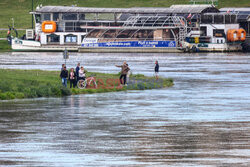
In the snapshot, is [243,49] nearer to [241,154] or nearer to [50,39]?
[50,39]

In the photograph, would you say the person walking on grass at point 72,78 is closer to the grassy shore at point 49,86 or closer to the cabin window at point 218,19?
the grassy shore at point 49,86

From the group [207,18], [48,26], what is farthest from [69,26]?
[207,18]

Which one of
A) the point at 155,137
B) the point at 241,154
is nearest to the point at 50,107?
the point at 155,137

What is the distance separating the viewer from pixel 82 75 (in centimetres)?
4359

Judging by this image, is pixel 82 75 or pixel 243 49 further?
pixel 243 49

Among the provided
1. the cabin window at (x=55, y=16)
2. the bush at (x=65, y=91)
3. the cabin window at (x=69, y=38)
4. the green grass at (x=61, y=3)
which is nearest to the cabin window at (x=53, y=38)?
the cabin window at (x=69, y=38)

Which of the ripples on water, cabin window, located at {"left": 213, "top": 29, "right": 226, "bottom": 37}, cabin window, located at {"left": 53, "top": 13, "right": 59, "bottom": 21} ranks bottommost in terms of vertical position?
the ripples on water

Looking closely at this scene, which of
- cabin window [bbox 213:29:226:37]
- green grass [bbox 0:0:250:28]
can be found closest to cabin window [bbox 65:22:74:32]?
cabin window [bbox 213:29:226:37]

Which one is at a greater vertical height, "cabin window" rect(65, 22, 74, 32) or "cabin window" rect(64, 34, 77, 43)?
"cabin window" rect(65, 22, 74, 32)

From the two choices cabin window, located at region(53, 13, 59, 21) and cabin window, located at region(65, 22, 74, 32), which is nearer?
cabin window, located at region(53, 13, 59, 21)

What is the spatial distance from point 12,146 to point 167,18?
114425mm

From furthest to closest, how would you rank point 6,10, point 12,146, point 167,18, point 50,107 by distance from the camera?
point 6,10 → point 167,18 → point 50,107 → point 12,146

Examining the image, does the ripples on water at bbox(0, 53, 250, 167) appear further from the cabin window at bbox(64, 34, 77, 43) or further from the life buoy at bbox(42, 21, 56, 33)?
the cabin window at bbox(64, 34, 77, 43)

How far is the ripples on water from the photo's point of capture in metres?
17.9
